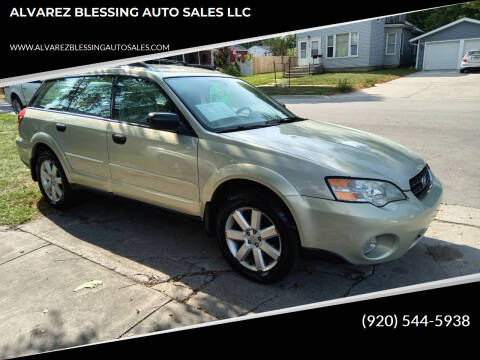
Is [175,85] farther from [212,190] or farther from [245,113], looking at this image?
[212,190]

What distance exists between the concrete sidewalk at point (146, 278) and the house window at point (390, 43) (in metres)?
31.8

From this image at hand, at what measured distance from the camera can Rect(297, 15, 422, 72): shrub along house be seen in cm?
2922

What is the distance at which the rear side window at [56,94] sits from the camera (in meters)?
4.61

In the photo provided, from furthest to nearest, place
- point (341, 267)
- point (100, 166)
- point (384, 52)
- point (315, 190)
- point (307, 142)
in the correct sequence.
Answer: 1. point (384, 52)
2. point (100, 166)
3. point (341, 267)
4. point (307, 142)
5. point (315, 190)

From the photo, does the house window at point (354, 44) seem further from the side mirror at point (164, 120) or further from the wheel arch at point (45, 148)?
the side mirror at point (164, 120)

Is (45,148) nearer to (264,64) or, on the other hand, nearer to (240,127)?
(240,127)

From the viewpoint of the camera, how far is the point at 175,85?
372 cm

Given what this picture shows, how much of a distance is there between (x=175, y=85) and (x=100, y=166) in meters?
1.21

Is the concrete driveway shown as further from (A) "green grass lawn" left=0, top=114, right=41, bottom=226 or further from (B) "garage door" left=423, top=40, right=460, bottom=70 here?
(B) "garage door" left=423, top=40, right=460, bottom=70

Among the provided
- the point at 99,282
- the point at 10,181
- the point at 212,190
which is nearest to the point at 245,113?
the point at 212,190

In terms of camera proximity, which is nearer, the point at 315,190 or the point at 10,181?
the point at 315,190

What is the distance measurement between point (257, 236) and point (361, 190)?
870 mm

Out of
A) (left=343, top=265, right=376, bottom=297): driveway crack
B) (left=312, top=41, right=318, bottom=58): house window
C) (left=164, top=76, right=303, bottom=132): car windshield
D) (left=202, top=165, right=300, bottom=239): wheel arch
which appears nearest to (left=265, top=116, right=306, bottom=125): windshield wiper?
(left=164, top=76, right=303, bottom=132): car windshield

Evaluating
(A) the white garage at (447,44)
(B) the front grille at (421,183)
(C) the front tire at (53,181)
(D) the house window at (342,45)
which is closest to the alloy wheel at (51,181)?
(C) the front tire at (53,181)
